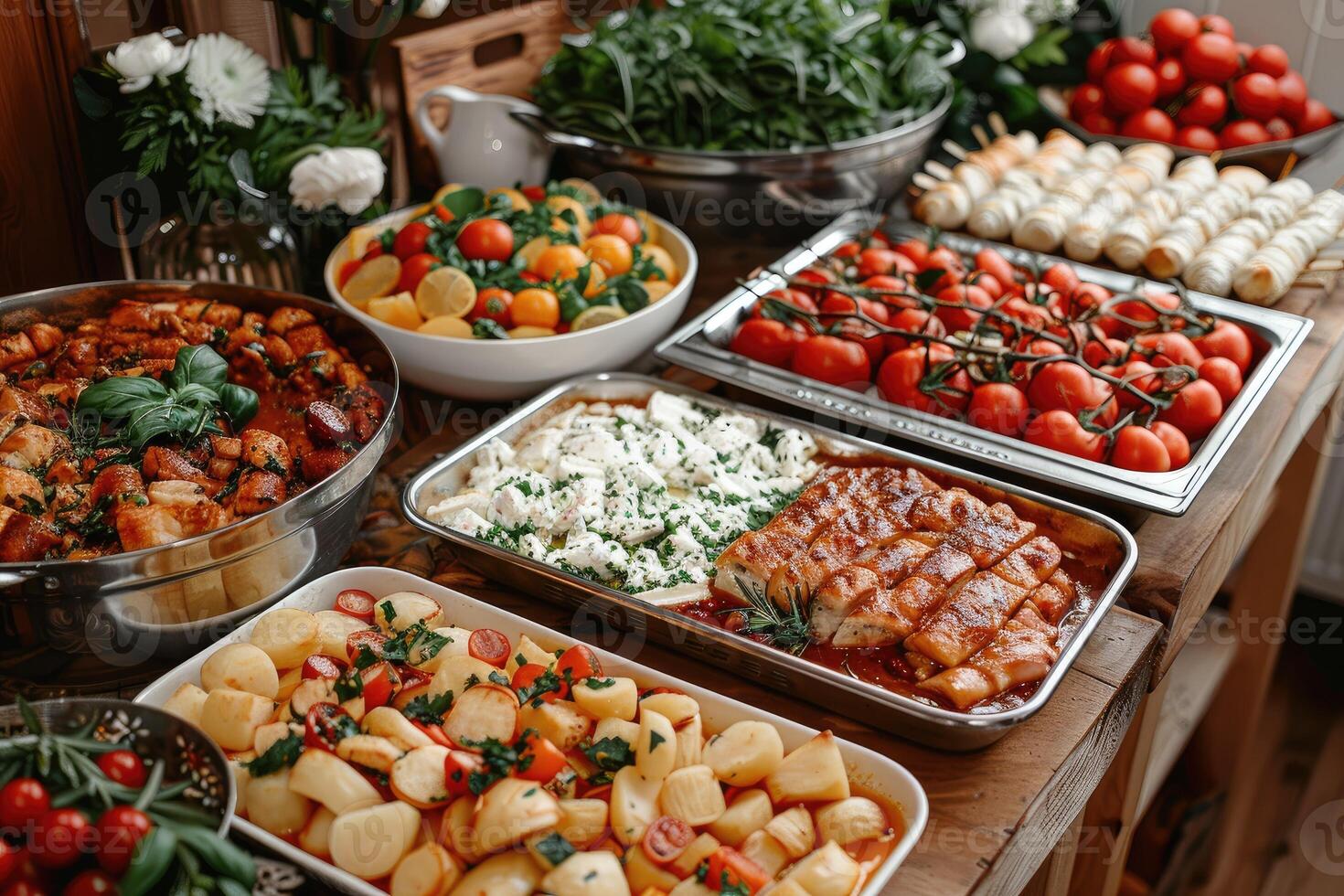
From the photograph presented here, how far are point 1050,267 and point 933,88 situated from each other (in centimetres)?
55

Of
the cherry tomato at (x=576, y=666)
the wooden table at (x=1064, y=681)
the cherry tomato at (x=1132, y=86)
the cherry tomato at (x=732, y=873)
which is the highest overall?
the cherry tomato at (x=1132, y=86)

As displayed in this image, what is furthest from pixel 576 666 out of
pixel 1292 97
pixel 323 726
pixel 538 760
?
pixel 1292 97

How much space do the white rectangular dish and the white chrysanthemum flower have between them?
877mm

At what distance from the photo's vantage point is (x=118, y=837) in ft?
3.09

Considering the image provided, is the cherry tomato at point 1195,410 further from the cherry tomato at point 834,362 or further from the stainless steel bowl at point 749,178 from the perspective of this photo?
the stainless steel bowl at point 749,178

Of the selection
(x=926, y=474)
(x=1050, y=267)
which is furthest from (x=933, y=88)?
(x=926, y=474)

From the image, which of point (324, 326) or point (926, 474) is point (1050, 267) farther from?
point (324, 326)

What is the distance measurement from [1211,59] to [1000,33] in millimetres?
506

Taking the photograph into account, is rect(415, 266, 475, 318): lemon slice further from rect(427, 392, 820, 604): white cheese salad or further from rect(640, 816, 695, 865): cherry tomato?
rect(640, 816, 695, 865): cherry tomato

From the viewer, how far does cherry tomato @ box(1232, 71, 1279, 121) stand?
2.71m

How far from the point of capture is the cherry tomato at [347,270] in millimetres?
2033

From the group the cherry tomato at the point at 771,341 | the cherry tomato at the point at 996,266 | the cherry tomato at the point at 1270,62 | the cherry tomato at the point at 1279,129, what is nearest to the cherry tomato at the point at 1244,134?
the cherry tomato at the point at 1279,129

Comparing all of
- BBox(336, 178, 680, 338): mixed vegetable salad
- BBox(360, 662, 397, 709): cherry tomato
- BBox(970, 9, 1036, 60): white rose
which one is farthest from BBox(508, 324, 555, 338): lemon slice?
BBox(970, 9, 1036, 60): white rose

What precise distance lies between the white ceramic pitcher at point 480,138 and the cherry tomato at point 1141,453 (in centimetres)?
134
